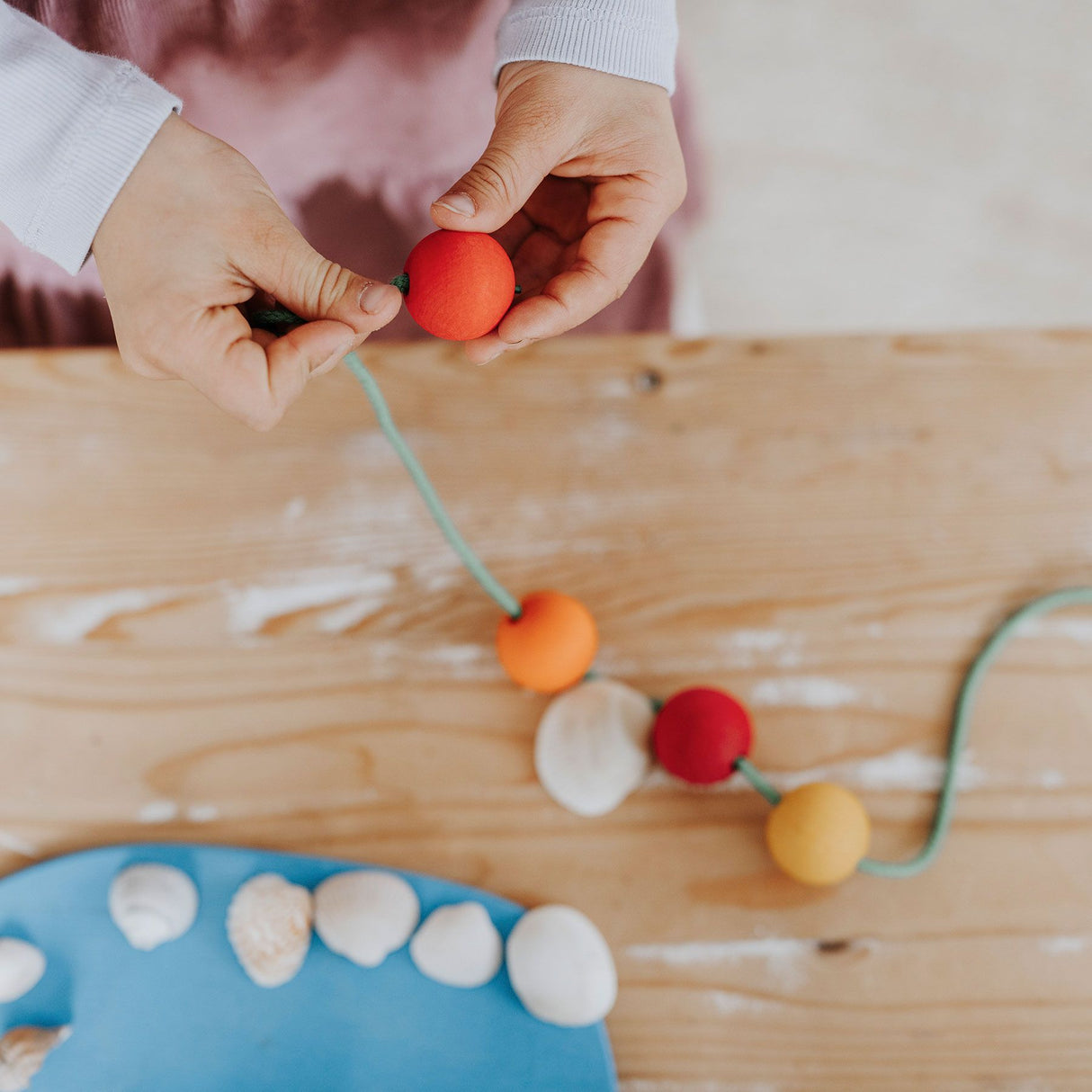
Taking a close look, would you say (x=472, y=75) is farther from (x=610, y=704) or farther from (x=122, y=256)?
(x=610, y=704)

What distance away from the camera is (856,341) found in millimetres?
656

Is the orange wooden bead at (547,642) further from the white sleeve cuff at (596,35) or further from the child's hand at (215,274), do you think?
the white sleeve cuff at (596,35)

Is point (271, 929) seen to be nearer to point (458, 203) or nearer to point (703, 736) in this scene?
point (703, 736)

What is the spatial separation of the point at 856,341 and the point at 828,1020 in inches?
18.7

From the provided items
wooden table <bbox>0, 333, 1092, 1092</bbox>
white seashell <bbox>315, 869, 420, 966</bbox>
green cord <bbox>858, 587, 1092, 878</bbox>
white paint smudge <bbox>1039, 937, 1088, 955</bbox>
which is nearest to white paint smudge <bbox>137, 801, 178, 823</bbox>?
wooden table <bbox>0, 333, 1092, 1092</bbox>

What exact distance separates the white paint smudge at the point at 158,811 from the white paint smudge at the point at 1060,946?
0.56 m

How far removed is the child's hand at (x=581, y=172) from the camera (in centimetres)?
41

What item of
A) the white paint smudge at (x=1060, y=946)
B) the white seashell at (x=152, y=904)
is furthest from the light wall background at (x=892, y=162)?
the white seashell at (x=152, y=904)

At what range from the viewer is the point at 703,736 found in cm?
52

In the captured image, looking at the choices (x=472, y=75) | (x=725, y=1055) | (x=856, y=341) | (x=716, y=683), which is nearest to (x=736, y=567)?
(x=716, y=683)

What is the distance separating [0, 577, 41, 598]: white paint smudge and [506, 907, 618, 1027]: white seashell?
0.40 m

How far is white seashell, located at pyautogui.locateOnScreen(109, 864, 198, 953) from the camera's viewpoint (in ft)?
1.69

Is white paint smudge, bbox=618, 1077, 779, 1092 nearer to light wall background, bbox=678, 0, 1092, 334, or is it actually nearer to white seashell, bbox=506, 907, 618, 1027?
white seashell, bbox=506, 907, 618, 1027

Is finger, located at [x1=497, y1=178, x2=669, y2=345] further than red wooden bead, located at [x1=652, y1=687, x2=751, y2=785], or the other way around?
red wooden bead, located at [x1=652, y1=687, x2=751, y2=785]
